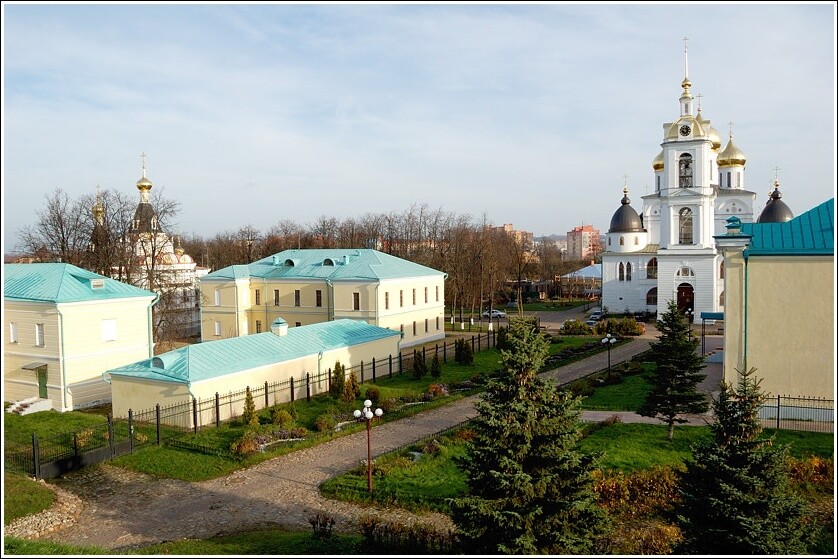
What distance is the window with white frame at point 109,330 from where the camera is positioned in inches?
858

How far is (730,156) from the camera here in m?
47.2

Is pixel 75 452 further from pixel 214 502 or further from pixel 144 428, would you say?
pixel 214 502

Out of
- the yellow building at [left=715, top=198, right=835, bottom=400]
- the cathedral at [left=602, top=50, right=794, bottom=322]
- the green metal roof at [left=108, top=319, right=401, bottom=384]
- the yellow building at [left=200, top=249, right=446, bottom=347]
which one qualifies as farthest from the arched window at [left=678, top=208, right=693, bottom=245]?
the yellow building at [left=715, top=198, right=835, bottom=400]

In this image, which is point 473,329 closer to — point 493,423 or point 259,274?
point 259,274

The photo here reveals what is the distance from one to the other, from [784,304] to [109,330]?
21025 mm

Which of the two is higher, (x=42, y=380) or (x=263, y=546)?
(x=42, y=380)

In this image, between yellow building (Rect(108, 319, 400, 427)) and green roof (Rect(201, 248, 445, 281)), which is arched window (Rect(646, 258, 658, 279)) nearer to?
green roof (Rect(201, 248, 445, 281))

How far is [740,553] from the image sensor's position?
8.23m

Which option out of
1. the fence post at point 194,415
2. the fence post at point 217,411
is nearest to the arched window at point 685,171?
the fence post at point 217,411

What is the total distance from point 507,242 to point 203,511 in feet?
201

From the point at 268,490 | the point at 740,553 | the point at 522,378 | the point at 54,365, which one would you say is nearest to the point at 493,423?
the point at 522,378

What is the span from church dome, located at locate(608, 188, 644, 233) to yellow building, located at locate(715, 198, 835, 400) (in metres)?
29.9

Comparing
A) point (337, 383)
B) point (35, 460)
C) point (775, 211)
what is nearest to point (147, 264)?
point (337, 383)

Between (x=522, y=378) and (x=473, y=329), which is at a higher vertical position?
(x=522, y=378)
